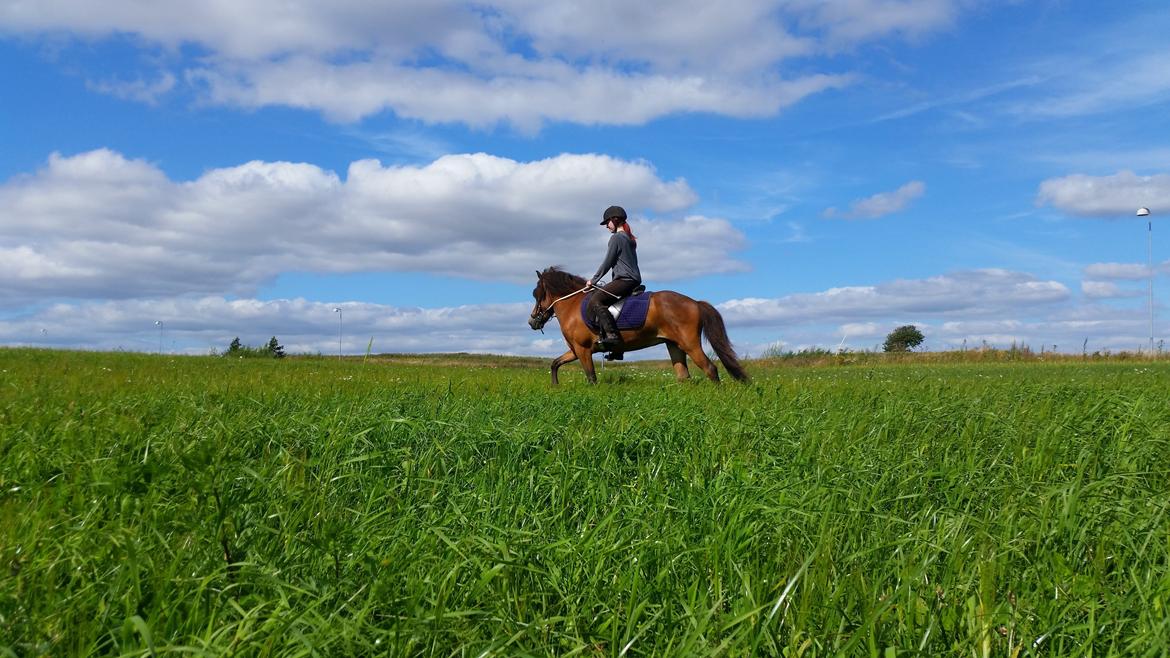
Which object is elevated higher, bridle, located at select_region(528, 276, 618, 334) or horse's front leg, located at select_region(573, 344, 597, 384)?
bridle, located at select_region(528, 276, 618, 334)

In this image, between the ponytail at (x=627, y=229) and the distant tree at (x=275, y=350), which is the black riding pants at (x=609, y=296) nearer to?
the ponytail at (x=627, y=229)

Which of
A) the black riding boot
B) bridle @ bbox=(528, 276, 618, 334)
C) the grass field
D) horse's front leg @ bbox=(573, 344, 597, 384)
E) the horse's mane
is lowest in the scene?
the grass field

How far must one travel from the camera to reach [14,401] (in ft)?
23.3

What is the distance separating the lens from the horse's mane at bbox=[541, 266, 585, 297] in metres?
14.2

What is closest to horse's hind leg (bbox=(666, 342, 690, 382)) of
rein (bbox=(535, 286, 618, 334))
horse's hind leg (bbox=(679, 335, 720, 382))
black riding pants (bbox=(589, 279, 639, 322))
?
horse's hind leg (bbox=(679, 335, 720, 382))

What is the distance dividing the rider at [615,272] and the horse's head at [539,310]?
5.34 ft

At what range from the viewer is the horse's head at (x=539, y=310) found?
576 inches

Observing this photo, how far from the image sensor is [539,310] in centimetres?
1473

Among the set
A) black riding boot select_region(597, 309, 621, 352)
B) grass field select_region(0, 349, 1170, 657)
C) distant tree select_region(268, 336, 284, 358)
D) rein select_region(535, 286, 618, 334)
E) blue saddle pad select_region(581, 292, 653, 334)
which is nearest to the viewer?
grass field select_region(0, 349, 1170, 657)

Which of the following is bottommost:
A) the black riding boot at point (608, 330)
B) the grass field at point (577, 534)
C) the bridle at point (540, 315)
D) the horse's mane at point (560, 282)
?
the grass field at point (577, 534)

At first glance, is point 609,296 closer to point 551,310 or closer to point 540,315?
point 551,310

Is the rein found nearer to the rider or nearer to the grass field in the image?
the rider

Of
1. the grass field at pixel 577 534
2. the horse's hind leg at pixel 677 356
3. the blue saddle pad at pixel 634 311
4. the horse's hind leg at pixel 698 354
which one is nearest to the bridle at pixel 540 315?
the blue saddle pad at pixel 634 311

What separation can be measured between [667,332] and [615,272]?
127 centimetres
